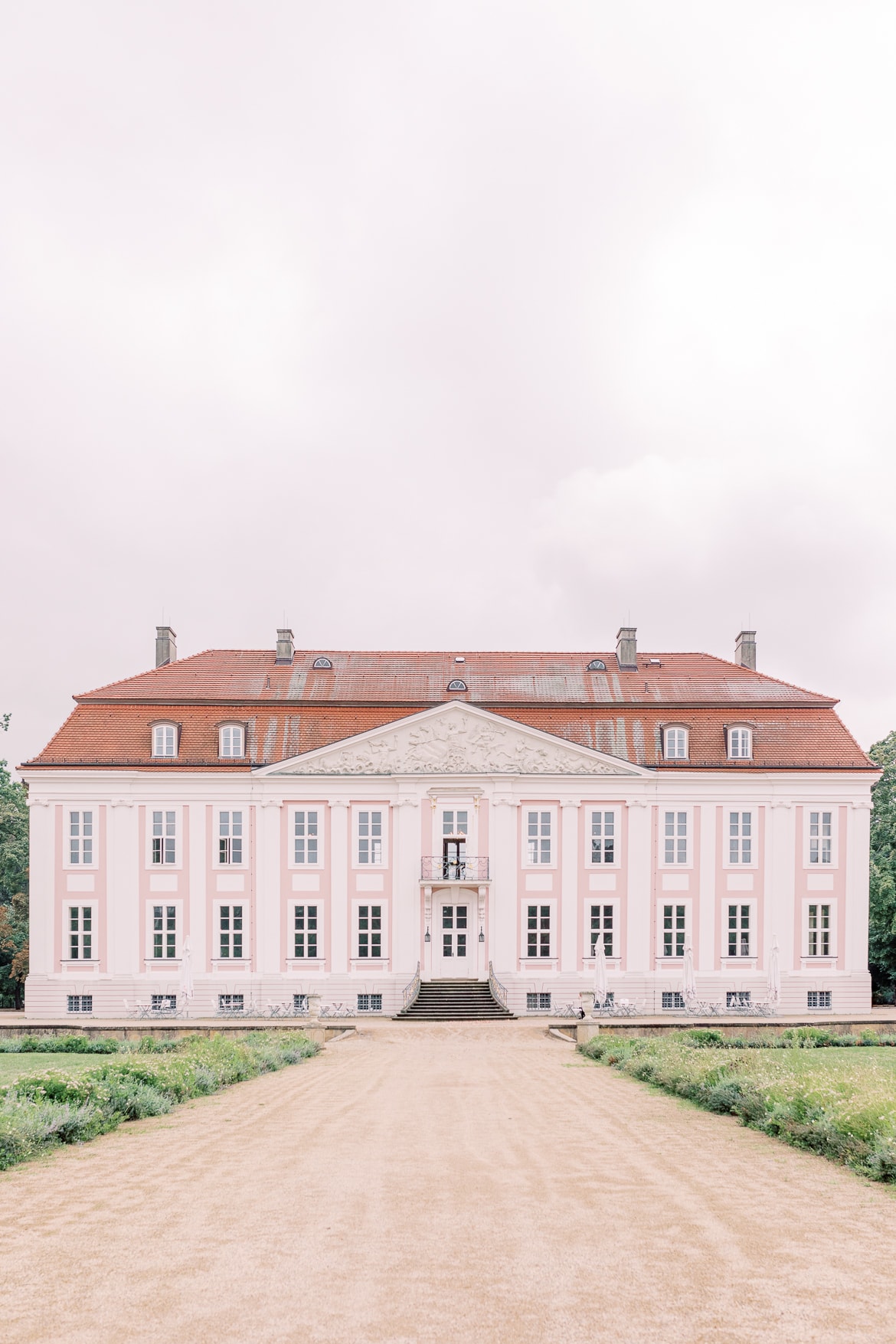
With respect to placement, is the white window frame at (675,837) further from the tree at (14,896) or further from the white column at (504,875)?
the tree at (14,896)

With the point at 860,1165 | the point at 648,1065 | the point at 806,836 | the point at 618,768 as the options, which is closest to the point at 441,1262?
the point at 860,1165

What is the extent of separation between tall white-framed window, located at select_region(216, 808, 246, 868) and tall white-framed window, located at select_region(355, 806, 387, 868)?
406 centimetres

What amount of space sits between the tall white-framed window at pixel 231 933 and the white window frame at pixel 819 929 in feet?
64.9

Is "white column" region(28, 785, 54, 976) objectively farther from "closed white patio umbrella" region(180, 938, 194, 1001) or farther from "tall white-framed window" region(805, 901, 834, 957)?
"tall white-framed window" region(805, 901, 834, 957)

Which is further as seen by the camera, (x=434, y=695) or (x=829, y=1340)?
(x=434, y=695)

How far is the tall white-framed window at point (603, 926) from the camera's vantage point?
36094 millimetres

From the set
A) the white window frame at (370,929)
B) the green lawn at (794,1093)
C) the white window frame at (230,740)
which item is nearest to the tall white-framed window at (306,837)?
the white window frame at (370,929)

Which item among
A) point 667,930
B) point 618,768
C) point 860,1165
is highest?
point 618,768

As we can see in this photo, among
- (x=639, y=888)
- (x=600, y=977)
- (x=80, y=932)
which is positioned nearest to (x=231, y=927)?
(x=80, y=932)

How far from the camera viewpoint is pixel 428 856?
36125 millimetres

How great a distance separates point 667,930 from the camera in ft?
119

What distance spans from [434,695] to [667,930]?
1192 centimetres

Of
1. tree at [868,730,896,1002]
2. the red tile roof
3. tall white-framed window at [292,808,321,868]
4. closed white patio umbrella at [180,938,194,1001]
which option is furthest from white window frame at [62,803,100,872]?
tree at [868,730,896,1002]

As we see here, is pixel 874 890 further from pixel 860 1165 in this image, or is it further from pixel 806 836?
pixel 860 1165
